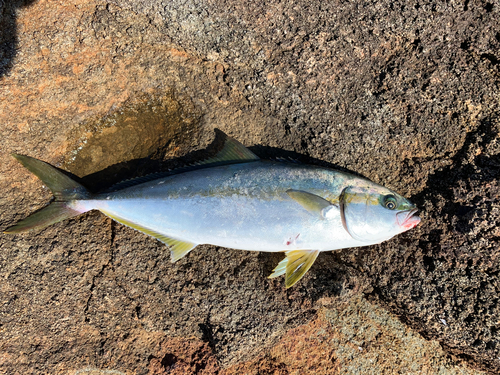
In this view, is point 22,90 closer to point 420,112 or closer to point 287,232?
point 287,232

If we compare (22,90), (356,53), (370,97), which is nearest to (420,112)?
(370,97)

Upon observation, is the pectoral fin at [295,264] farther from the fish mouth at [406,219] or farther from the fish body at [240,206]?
the fish mouth at [406,219]

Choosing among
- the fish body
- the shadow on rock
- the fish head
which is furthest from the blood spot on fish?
the shadow on rock

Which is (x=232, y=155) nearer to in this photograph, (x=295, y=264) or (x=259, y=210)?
(x=259, y=210)

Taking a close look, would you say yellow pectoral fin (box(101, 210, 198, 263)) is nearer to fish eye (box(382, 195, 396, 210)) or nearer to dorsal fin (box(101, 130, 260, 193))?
dorsal fin (box(101, 130, 260, 193))

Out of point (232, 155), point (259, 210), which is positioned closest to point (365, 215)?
point (259, 210)
